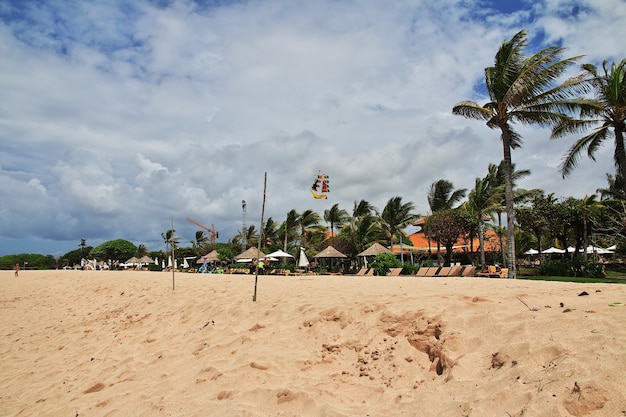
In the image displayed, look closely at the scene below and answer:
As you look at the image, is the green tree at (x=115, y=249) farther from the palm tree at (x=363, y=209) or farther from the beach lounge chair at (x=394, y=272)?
the beach lounge chair at (x=394, y=272)

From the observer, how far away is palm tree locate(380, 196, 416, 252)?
108 feet

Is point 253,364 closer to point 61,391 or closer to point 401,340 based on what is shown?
point 401,340

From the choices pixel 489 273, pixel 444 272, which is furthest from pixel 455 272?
pixel 489 273

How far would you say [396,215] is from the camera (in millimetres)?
32812

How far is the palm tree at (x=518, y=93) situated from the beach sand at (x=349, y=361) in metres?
11.5

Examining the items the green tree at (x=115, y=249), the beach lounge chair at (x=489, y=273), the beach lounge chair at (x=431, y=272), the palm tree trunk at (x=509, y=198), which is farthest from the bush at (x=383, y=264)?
the green tree at (x=115, y=249)

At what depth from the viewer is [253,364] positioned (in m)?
4.93

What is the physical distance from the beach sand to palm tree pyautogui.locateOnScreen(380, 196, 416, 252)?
1006 inches

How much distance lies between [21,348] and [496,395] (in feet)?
33.6

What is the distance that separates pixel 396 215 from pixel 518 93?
60.3ft

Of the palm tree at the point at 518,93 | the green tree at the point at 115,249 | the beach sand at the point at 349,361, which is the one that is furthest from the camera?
the green tree at the point at 115,249

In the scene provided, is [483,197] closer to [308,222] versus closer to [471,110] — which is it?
[471,110]

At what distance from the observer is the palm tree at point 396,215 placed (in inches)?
1291

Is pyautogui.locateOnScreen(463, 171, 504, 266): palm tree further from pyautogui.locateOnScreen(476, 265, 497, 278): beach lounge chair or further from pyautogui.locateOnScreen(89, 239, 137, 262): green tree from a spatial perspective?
pyautogui.locateOnScreen(89, 239, 137, 262): green tree
